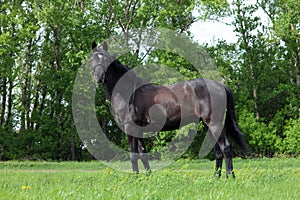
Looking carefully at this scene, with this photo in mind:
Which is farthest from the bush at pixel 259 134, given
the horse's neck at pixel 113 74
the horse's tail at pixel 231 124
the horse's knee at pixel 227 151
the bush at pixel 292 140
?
the horse's neck at pixel 113 74

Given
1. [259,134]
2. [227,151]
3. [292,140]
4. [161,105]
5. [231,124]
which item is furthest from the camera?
[259,134]

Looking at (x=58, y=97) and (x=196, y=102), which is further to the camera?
(x=58, y=97)

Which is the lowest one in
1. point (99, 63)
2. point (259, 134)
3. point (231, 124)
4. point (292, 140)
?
point (231, 124)

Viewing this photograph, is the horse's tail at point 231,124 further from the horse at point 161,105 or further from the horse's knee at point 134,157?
the horse's knee at point 134,157

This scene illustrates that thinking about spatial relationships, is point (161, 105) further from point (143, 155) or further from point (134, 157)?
point (134, 157)

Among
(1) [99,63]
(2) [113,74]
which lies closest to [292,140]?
(2) [113,74]

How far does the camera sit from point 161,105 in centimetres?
855

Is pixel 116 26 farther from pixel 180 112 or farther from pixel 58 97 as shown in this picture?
pixel 180 112

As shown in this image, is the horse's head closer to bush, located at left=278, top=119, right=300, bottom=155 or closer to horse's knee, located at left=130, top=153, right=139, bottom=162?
horse's knee, located at left=130, top=153, right=139, bottom=162

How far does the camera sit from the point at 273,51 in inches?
1008

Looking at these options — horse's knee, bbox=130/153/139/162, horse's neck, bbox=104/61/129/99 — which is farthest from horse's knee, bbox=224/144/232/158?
horse's neck, bbox=104/61/129/99

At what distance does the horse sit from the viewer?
8.04 meters

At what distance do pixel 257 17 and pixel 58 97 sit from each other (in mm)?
13377

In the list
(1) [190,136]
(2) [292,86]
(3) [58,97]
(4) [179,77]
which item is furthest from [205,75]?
(3) [58,97]
